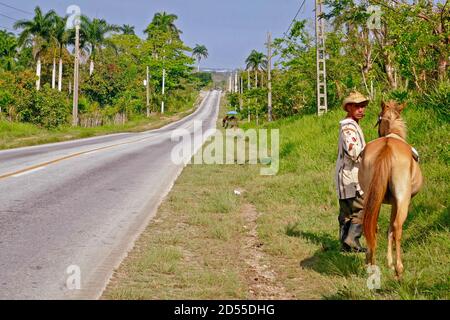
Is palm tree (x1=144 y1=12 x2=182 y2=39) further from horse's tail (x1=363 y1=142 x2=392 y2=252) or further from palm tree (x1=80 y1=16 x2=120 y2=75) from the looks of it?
horse's tail (x1=363 y1=142 x2=392 y2=252)

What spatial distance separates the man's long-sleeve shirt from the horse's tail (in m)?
1.20

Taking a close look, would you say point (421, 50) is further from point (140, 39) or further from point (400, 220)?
point (140, 39)

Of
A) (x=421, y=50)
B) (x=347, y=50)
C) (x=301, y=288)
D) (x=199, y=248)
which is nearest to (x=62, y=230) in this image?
(x=199, y=248)

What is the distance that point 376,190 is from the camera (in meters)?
4.46

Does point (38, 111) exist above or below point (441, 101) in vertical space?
above

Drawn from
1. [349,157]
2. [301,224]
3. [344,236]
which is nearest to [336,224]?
[301,224]

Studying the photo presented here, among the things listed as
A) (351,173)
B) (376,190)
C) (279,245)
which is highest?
(351,173)

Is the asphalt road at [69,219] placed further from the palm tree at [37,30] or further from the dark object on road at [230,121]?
the palm tree at [37,30]

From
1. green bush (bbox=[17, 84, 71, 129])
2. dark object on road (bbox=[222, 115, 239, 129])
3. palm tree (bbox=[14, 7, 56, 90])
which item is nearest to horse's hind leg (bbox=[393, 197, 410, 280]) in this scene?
dark object on road (bbox=[222, 115, 239, 129])

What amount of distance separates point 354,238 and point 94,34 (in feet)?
233

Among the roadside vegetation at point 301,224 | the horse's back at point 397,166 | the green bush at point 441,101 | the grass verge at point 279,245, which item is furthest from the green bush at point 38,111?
the horse's back at point 397,166

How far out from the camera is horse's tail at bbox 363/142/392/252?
14.5 feet

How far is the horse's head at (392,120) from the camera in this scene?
194 inches

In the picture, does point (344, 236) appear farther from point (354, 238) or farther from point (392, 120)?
point (392, 120)
